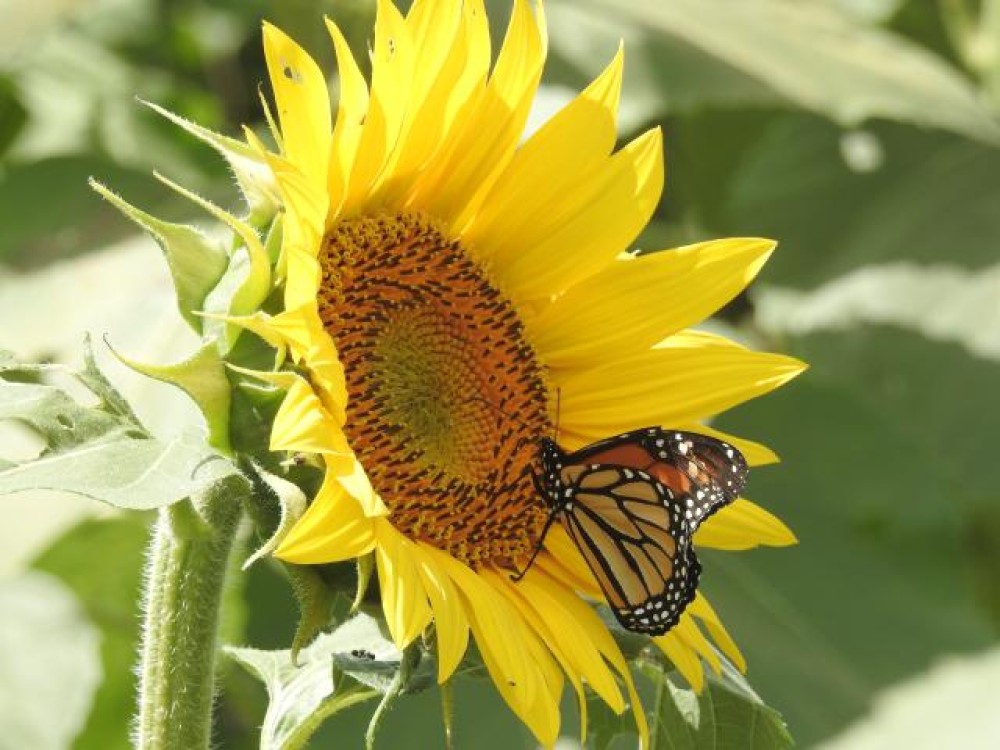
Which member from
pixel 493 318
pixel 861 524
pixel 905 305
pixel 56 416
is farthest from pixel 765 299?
pixel 56 416

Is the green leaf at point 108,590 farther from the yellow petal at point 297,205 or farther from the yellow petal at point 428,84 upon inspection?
the yellow petal at point 297,205

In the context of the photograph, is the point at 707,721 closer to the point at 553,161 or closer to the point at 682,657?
the point at 682,657

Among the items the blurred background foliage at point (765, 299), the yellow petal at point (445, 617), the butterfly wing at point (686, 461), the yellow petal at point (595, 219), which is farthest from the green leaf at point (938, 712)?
the yellow petal at point (445, 617)

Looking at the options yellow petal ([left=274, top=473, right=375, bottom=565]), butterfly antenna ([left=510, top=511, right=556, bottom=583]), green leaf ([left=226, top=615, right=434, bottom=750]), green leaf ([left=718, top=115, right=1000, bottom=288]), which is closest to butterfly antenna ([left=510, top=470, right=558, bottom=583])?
butterfly antenna ([left=510, top=511, right=556, bottom=583])

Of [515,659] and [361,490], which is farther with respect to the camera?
[515,659]

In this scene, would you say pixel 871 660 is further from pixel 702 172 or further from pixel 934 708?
pixel 702 172

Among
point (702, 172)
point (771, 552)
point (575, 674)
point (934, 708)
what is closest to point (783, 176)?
point (702, 172)
